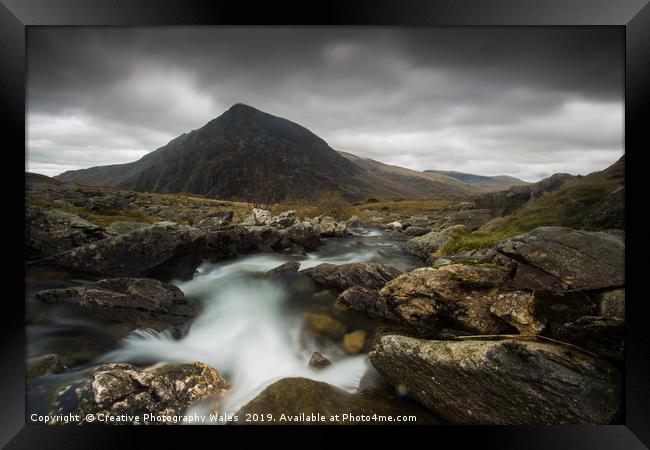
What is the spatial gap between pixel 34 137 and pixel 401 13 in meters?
4.83

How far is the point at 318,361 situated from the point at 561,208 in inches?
173

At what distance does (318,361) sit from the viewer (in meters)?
3.69

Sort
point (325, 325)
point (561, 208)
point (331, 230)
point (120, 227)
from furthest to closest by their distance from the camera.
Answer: point (331, 230)
point (120, 227)
point (325, 325)
point (561, 208)

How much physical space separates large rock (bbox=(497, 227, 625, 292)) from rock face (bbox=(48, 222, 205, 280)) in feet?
20.8

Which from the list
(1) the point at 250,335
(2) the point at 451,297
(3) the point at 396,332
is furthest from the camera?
(1) the point at 250,335

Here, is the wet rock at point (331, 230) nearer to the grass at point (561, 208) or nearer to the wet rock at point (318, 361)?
the grass at point (561, 208)

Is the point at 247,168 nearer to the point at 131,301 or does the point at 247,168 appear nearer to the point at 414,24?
the point at 131,301

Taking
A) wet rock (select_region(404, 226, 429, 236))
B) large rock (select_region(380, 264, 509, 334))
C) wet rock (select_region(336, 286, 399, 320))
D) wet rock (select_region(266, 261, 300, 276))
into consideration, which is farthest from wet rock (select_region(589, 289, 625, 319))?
wet rock (select_region(404, 226, 429, 236))

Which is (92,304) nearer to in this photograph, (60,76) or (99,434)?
(99,434)

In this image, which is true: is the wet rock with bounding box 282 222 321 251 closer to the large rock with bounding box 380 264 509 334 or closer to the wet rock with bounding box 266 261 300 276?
the wet rock with bounding box 266 261 300 276

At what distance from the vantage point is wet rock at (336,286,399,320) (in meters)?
4.33

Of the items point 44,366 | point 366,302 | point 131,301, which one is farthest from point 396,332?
point 44,366

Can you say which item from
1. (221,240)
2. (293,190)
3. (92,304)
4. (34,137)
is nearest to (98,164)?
(34,137)

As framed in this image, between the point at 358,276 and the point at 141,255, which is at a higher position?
the point at 141,255
